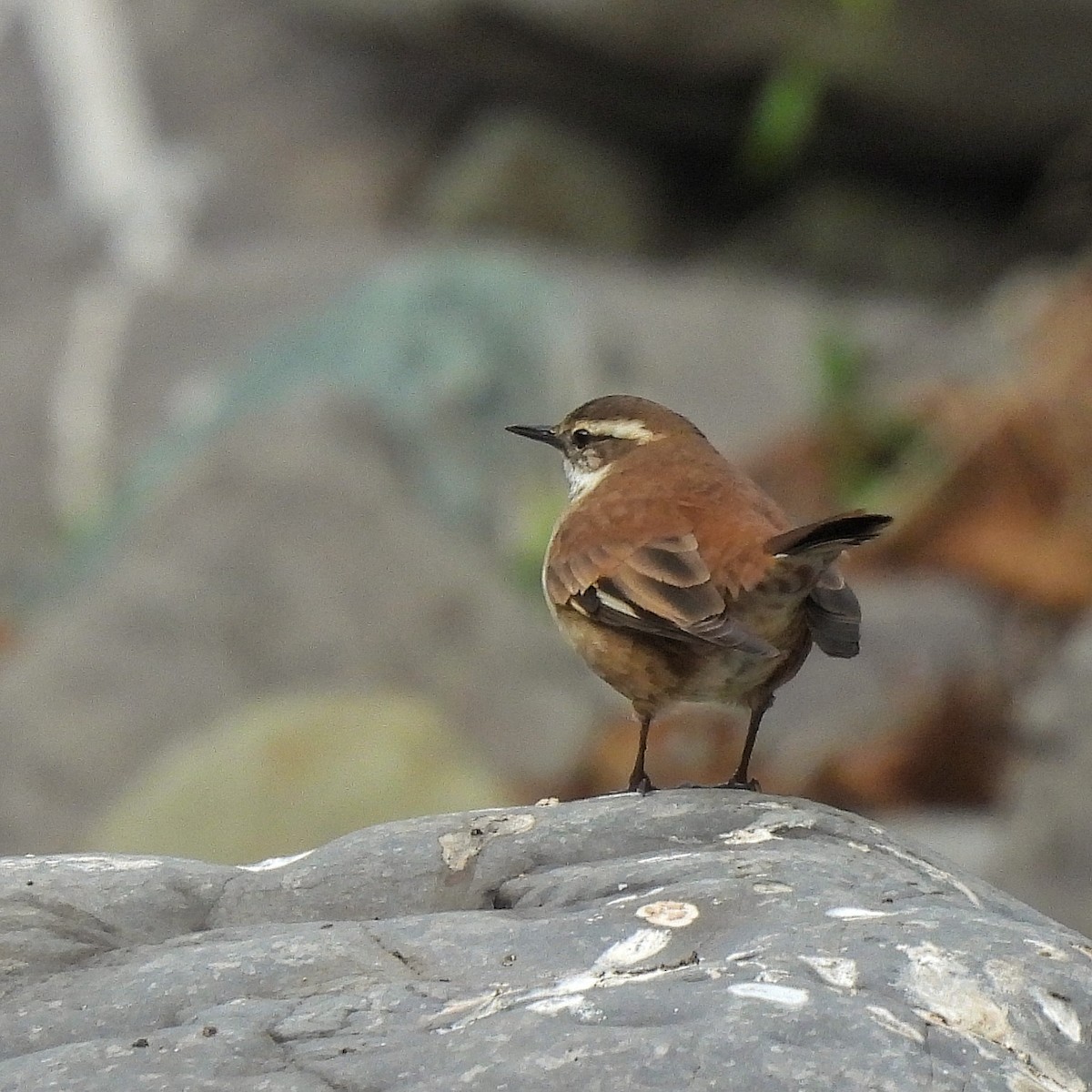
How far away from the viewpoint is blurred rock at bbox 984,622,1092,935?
27.6 ft

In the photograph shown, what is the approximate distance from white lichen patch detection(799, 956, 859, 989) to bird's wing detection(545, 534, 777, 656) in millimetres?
1311

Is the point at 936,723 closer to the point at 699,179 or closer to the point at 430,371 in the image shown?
the point at 430,371

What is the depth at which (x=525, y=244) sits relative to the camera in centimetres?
1853

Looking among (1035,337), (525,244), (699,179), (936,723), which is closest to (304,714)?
(936,723)

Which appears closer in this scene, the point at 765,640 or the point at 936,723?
the point at 765,640

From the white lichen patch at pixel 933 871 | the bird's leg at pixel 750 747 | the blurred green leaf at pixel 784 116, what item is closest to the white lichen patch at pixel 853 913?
the white lichen patch at pixel 933 871

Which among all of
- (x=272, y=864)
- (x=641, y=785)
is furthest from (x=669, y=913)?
(x=641, y=785)

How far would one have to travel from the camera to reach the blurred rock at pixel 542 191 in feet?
63.2

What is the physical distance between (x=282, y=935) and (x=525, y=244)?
14.7m

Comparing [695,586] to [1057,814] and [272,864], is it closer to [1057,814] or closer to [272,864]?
[272,864]

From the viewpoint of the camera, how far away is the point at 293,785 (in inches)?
392

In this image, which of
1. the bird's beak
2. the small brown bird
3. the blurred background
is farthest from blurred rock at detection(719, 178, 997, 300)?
the small brown bird

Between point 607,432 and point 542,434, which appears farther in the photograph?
point 542,434

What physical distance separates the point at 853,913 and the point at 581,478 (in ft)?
9.19
